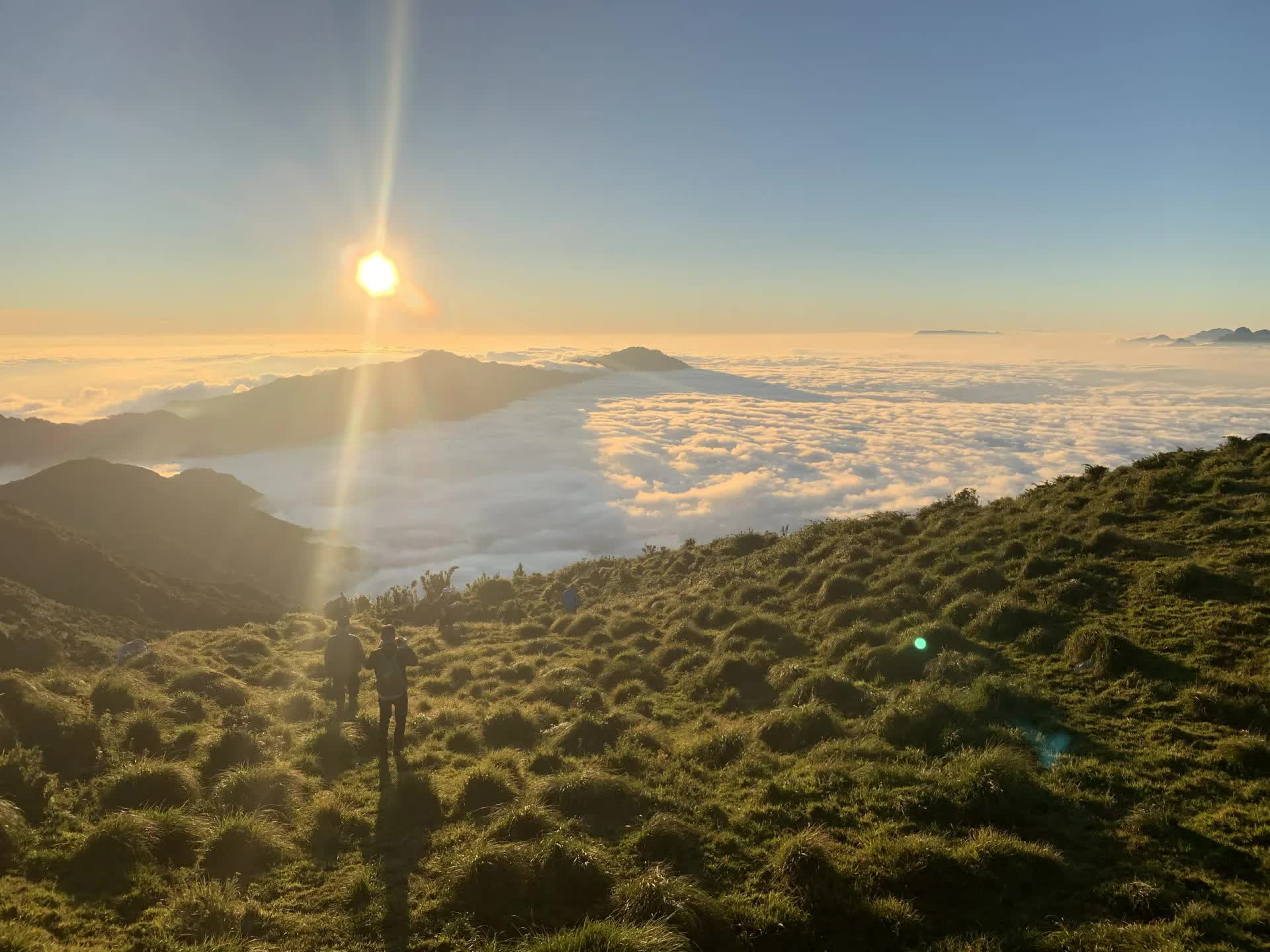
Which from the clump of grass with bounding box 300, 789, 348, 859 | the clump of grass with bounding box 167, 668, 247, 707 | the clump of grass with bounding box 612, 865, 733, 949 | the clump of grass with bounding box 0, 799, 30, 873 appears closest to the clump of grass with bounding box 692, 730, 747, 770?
the clump of grass with bounding box 612, 865, 733, 949

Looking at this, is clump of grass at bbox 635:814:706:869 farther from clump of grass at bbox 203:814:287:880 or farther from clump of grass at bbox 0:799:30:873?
clump of grass at bbox 0:799:30:873

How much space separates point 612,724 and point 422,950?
20.7 ft

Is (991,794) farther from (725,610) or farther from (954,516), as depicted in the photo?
(954,516)

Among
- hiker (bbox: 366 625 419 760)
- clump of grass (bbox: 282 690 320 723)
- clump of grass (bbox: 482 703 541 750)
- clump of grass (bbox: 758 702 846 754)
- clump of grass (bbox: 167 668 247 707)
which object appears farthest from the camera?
clump of grass (bbox: 167 668 247 707)

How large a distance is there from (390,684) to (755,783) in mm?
6324

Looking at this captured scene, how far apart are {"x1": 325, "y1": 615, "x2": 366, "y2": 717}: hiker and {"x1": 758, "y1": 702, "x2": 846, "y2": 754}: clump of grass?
8565mm

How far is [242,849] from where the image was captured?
7453 mm

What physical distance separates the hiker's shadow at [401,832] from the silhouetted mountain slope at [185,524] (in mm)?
64583

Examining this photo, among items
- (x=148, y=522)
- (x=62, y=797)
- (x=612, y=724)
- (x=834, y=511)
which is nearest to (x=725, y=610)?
(x=612, y=724)

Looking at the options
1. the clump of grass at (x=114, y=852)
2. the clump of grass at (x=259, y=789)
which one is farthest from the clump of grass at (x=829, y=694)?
the clump of grass at (x=114, y=852)

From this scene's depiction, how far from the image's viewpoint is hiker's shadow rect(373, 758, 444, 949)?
6.39 metres

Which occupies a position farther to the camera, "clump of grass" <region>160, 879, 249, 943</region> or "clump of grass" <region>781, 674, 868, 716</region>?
"clump of grass" <region>781, 674, 868, 716</region>

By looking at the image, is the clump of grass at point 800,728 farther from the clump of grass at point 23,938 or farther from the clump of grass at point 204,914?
the clump of grass at point 23,938

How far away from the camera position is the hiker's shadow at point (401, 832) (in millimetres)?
6395
